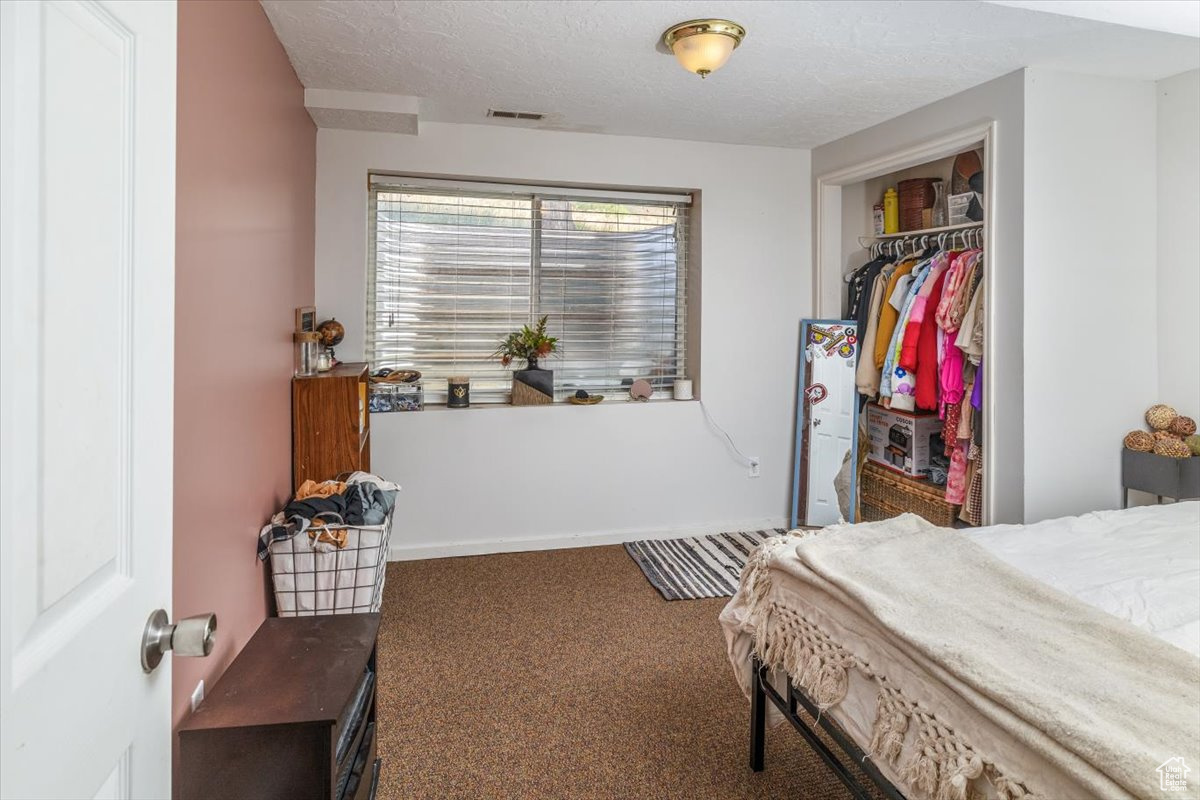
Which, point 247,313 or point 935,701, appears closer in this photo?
point 935,701

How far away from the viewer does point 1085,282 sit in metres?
2.91

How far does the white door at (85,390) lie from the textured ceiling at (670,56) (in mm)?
1821

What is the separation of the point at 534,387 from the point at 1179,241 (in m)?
3.21

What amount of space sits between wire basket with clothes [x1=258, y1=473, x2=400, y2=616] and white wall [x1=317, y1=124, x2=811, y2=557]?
130 centimetres

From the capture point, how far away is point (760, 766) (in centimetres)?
194

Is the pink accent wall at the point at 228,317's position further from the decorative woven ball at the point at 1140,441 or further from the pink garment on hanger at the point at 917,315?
the decorative woven ball at the point at 1140,441

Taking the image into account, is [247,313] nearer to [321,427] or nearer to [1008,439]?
[321,427]

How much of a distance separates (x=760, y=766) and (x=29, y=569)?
6.33 ft

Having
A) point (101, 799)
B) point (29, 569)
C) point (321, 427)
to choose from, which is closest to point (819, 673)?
point (101, 799)

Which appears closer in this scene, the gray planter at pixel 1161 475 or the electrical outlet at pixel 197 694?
the electrical outlet at pixel 197 694

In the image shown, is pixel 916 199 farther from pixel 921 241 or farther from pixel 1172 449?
pixel 1172 449

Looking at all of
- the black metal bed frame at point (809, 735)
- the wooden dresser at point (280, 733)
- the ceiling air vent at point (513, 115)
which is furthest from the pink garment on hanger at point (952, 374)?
the wooden dresser at point (280, 733)

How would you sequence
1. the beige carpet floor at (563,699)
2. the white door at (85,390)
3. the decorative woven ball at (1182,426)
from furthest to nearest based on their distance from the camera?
1. the decorative woven ball at (1182,426)
2. the beige carpet floor at (563,699)
3. the white door at (85,390)

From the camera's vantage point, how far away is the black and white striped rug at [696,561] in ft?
10.9
